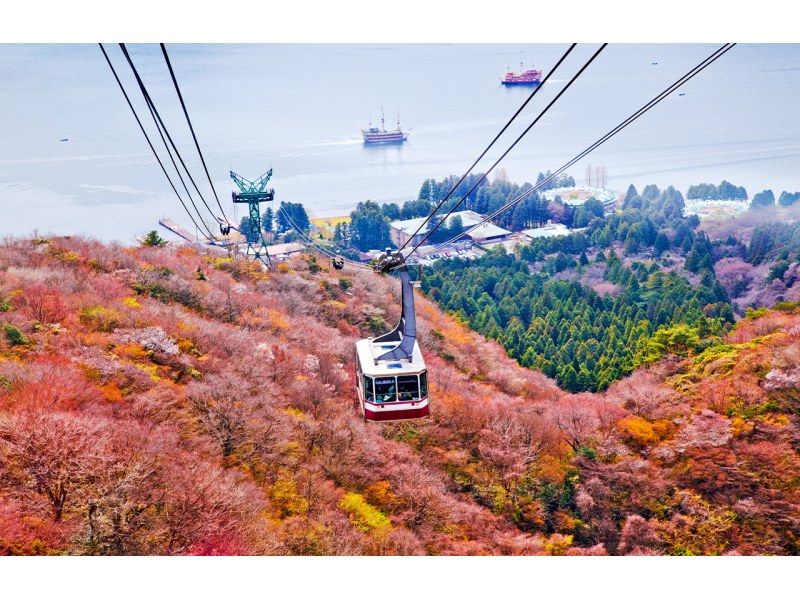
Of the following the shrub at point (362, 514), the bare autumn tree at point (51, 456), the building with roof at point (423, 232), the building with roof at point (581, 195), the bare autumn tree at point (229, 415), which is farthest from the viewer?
the building with roof at point (581, 195)

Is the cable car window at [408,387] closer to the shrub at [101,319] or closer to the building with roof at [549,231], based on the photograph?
the shrub at [101,319]

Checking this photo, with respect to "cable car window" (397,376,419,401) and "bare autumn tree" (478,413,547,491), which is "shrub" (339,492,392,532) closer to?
"bare autumn tree" (478,413,547,491)

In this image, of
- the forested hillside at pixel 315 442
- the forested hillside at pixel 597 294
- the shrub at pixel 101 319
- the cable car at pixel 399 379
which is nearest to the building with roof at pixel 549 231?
the forested hillside at pixel 597 294

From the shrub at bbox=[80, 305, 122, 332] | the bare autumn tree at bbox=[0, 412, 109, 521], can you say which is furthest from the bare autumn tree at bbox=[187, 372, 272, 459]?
the shrub at bbox=[80, 305, 122, 332]

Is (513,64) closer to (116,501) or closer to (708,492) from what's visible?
(708,492)

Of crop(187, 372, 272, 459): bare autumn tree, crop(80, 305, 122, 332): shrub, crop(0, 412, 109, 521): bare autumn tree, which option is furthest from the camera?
crop(80, 305, 122, 332): shrub

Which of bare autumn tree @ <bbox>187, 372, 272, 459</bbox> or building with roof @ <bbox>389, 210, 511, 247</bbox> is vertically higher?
building with roof @ <bbox>389, 210, 511, 247</bbox>

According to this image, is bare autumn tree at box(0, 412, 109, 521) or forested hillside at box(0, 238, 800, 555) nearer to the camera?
bare autumn tree at box(0, 412, 109, 521)

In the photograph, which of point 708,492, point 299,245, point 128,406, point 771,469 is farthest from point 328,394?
point 299,245
